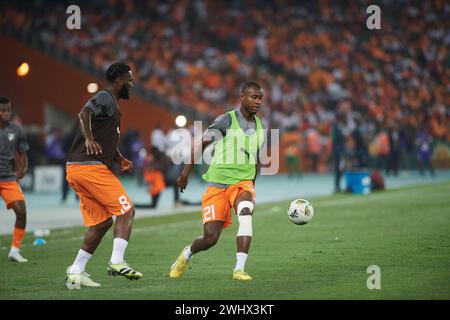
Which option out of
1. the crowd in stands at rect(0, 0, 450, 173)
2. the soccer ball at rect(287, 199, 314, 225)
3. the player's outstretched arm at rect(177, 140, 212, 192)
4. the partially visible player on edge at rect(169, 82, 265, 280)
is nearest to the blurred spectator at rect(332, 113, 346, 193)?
the crowd in stands at rect(0, 0, 450, 173)

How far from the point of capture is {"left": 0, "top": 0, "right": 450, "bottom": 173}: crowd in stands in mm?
40531

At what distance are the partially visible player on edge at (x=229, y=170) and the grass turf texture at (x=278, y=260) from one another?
0.52m

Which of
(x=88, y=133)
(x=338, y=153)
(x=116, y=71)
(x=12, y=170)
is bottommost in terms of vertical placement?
(x=12, y=170)

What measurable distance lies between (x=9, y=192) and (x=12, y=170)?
400 millimetres

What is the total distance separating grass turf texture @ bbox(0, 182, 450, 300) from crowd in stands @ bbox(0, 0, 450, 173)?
20.5 meters

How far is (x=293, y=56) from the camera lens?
146 ft

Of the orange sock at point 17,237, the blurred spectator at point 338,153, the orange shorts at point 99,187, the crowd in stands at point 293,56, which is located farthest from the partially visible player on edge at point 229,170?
the crowd in stands at point 293,56

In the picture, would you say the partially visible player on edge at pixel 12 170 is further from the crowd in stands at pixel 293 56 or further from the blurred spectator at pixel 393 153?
the blurred spectator at pixel 393 153

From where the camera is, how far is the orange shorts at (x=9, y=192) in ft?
43.4

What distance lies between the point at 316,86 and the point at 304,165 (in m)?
4.48

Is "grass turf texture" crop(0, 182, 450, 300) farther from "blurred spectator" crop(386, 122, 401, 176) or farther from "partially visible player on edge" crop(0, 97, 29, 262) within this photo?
"blurred spectator" crop(386, 122, 401, 176)

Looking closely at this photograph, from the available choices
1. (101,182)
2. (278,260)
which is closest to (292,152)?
(278,260)

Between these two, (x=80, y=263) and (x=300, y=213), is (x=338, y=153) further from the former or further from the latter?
(x=80, y=263)

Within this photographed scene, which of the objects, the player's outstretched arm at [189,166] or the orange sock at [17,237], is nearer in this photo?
the player's outstretched arm at [189,166]
